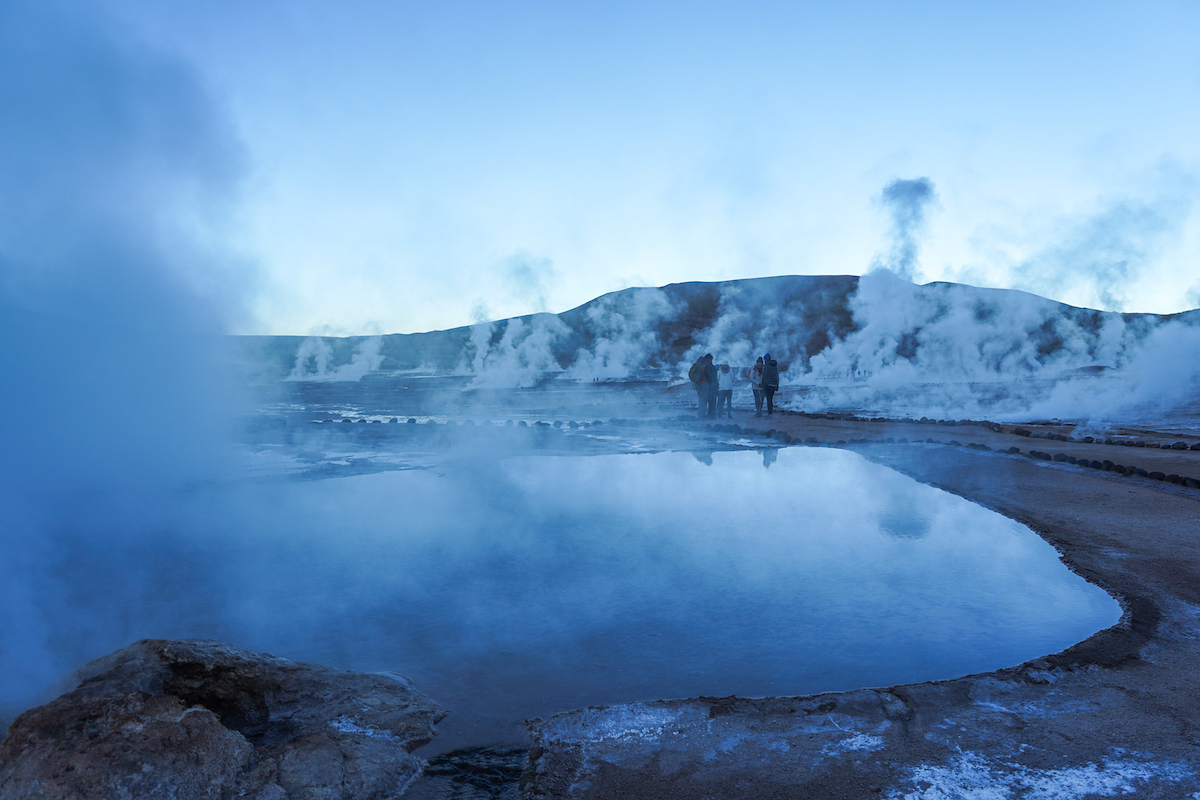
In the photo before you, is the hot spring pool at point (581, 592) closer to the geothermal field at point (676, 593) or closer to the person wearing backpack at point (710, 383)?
the geothermal field at point (676, 593)

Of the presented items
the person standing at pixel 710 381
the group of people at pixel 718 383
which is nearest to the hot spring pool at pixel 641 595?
the group of people at pixel 718 383

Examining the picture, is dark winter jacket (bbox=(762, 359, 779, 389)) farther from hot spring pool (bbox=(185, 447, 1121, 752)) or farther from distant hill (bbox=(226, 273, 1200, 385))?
distant hill (bbox=(226, 273, 1200, 385))

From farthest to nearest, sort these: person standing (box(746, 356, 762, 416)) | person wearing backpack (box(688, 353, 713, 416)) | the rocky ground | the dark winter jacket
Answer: person standing (box(746, 356, 762, 416)) → person wearing backpack (box(688, 353, 713, 416)) → the dark winter jacket → the rocky ground

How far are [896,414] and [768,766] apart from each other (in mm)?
17558

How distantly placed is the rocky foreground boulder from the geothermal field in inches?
7.5

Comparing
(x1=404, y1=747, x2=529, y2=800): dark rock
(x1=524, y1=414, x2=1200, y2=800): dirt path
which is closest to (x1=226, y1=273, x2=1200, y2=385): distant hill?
(x1=524, y1=414, x2=1200, y2=800): dirt path

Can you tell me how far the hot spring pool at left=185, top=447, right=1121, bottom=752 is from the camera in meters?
3.13

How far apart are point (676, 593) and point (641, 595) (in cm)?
20

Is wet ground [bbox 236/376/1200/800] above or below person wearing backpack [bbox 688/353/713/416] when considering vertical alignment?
below

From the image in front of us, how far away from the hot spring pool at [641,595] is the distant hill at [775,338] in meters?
21.2

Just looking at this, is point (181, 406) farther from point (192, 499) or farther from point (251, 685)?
point (251, 685)

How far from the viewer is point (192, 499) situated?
7273mm

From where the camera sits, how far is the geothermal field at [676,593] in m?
2.48

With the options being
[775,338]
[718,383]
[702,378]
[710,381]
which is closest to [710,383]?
[710,381]
